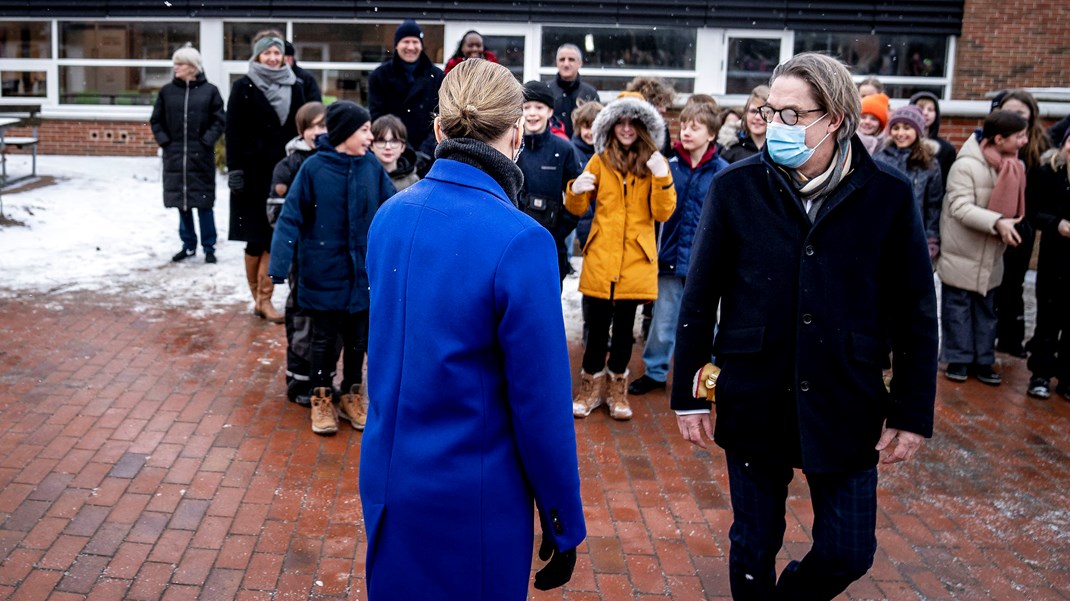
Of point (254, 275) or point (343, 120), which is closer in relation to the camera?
point (343, 120)

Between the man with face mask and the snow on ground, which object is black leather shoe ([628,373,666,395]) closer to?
the snow on ground

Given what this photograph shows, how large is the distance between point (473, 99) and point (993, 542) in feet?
11.5

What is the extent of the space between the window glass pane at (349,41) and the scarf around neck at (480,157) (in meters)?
15.0

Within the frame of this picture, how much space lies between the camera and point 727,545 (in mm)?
4598

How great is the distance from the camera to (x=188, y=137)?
9.86 m

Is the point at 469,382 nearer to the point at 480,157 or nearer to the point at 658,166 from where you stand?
the point at 480,157

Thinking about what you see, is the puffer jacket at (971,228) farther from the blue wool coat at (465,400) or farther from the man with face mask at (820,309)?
the blue wool coat at (465,400)

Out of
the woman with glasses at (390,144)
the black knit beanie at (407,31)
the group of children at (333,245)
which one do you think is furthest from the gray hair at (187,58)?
the group of children at (333,245)

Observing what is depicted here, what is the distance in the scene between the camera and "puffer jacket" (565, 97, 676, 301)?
6.20 meters

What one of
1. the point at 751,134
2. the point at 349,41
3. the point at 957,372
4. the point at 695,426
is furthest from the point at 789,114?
the point at 349,41

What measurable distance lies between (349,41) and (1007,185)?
497 inches

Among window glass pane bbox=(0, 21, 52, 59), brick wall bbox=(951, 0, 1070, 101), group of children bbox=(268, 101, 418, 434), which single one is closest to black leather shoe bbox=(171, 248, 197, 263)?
group of children bbox=(268, 101, 418, 434)

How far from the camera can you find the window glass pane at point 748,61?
17.2m

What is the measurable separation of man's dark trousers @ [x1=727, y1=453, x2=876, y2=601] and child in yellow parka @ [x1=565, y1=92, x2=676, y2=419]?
292cm
